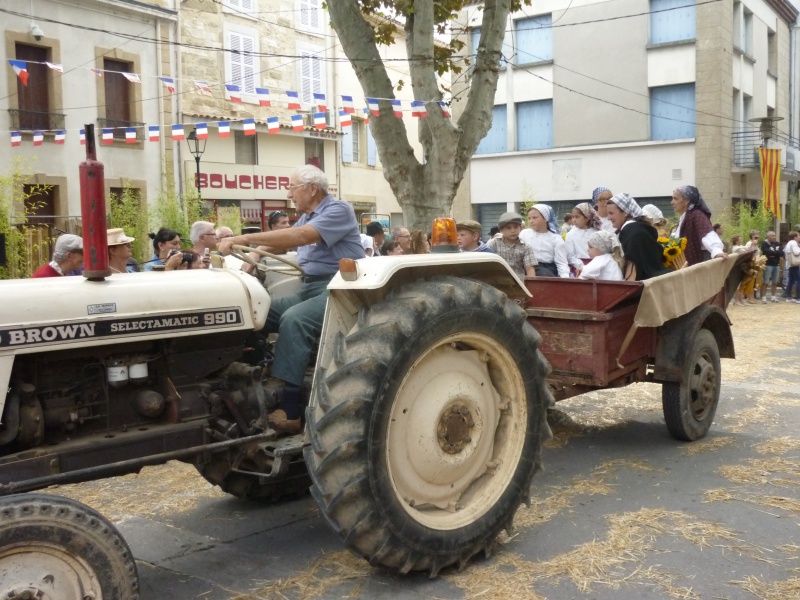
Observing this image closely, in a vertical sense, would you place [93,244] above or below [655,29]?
below

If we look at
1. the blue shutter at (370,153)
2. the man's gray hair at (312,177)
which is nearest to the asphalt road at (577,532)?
the man's gray hair at (312,177)

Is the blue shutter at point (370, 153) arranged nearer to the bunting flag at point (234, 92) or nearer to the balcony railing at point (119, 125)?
the balcony railing at point (119, 125)

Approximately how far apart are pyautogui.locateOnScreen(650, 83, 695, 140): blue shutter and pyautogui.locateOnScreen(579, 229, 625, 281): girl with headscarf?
802 inches

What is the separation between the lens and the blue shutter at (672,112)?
25.1 m

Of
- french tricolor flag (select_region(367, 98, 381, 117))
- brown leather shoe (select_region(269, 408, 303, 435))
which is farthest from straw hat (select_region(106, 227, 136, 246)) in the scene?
french tricolor flag (select_region(367, 98, 381, 117))

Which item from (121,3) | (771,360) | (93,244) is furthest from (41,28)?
(93,244)

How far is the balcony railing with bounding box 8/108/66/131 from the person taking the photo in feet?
A: 59.0

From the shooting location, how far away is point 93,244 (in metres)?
3.23

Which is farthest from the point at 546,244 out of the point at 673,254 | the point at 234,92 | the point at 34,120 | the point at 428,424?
the point at 34,120

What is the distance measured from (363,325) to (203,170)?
20.8m

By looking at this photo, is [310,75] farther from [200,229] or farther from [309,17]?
[200,229]

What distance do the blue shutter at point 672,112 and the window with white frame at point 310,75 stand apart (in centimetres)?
1020

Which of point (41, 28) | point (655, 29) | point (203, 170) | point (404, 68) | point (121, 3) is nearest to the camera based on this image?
point (41, 28)

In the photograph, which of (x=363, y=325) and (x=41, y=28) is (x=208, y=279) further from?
(x=41, y=28)
